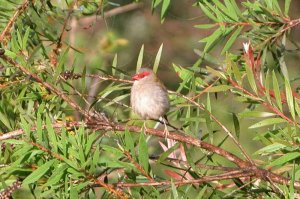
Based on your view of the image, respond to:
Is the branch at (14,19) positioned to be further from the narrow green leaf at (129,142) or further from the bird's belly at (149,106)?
the bird's belly at (149,106)

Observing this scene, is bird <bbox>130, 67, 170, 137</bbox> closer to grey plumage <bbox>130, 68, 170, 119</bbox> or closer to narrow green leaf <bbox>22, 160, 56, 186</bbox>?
grey plumage <bbox>130, 68, 170, 119</bbox>

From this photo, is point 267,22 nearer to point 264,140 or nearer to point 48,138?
point 264,140

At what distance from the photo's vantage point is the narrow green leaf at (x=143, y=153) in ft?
6.96

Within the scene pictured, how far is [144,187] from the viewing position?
223 centimetres

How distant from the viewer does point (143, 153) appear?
2145 millimetres

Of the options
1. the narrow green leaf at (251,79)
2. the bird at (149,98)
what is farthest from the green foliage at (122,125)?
the bird at (149,98)

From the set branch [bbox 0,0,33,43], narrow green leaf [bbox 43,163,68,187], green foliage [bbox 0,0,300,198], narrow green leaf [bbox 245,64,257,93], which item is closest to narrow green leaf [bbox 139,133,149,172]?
green foliage [bbox 0,0,300,198]

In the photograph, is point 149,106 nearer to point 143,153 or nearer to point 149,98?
point 149,98

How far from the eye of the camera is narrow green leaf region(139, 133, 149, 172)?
212 cm

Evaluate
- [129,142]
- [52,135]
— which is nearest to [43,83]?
[52,135]

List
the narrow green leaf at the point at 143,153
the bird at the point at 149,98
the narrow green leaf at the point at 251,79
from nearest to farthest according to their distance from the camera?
the narrow green leaf at the point at 143,153 → the narrow green leaf at the point at 251,79 → the bird at the point at 149,98

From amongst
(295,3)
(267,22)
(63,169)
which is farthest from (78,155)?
(295,3)

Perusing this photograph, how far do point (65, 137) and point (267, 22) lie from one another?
38.9 inches

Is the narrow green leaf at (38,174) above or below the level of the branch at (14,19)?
below
